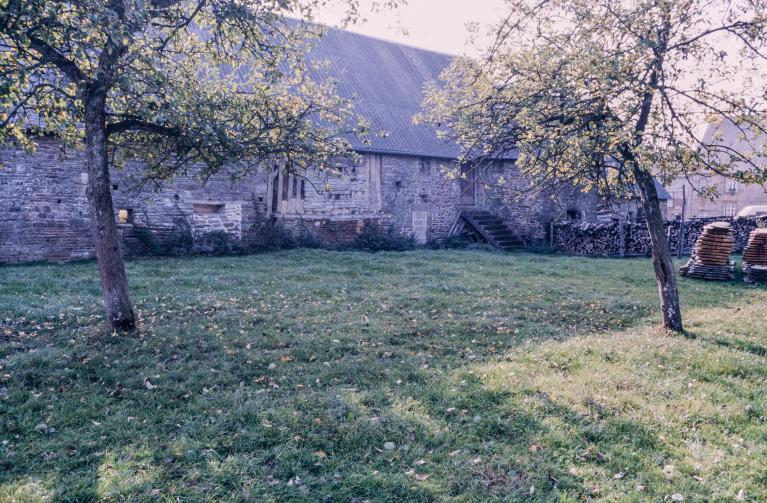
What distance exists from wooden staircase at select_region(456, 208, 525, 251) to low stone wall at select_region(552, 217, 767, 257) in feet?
5.80

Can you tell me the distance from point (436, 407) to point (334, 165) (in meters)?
4.08

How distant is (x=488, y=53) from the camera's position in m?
7.63

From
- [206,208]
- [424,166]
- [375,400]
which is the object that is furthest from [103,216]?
[424,166]

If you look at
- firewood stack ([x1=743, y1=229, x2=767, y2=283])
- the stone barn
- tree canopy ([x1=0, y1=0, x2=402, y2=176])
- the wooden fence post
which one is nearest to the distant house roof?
the stone barn

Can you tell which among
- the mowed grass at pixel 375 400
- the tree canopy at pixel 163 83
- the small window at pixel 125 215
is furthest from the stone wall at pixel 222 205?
the mowed grass at pixel 375 400

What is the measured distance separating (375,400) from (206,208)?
11892 millimetres

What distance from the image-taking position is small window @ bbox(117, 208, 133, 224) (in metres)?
13.9

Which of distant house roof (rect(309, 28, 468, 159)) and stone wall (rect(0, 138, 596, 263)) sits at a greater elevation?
distant house roof (rect(309, 28, 468, 159))

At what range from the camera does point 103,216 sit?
20.4 feet

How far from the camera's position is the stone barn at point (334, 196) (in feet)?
41.2

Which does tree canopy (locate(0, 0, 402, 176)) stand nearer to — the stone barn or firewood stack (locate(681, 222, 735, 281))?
the stone barn

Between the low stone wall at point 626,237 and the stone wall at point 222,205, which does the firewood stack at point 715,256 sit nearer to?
the stone wall at point 222,205

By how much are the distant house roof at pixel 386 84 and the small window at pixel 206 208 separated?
484cm

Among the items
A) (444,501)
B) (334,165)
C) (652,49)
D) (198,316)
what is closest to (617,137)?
(652,49)
